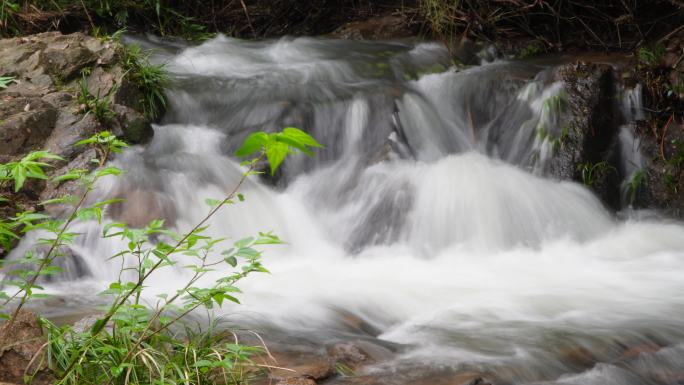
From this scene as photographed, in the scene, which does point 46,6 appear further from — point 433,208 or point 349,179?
point 433,208

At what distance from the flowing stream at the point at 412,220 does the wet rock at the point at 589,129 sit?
116 mm

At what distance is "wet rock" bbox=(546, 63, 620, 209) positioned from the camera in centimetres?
612

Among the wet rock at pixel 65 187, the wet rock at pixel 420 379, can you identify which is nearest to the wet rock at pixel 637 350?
the wet rock at pixel 420 379

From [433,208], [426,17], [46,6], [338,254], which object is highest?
[426,17]

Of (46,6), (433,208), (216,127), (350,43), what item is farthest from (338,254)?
(46,6)

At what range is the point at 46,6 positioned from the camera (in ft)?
26.7

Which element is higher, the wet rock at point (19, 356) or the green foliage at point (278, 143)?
the green foliage at point (278, 143)

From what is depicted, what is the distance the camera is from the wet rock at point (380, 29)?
8727 mm

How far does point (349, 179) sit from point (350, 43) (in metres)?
2.90

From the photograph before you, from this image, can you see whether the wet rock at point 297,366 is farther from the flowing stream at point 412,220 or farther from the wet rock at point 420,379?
the flowing stream at point 412,220

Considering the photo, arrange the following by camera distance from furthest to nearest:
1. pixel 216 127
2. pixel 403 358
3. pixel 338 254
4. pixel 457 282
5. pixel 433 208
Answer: pixel 216 127 < pixel 433 208 < pixel 338 254 < pixel 457 282 < pixel 403 358

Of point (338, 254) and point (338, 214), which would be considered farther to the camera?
point (338, 214)

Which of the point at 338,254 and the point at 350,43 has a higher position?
A: the point at 350,43

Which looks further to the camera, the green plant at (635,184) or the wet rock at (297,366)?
the green plant at (635,184)
